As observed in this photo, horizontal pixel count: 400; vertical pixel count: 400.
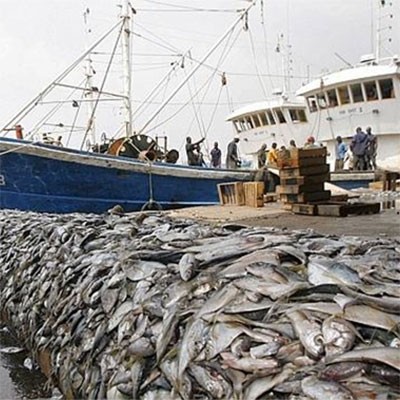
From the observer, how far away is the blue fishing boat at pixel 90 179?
537 inches

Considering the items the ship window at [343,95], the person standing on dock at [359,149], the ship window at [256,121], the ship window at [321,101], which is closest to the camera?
the person standing on dock at [359,149]

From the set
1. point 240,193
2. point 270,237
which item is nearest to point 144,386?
point 270,237

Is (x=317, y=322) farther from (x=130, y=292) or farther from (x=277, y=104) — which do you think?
(x=277, y=104)

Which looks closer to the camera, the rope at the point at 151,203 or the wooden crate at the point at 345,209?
the wooden crate at the point at 345,209

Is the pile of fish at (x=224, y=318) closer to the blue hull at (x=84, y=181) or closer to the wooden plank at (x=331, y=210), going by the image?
the wooden plank at (x=331, y=210)

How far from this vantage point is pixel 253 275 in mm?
3225

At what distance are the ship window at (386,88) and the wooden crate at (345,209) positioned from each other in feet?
42.6

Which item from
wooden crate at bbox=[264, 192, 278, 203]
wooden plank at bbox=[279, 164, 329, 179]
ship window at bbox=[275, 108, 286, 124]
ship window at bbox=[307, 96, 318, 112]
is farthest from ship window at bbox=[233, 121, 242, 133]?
wooden plank at bbox=[279, 164, 329, 179]

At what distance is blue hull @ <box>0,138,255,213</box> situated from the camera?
13.6 m

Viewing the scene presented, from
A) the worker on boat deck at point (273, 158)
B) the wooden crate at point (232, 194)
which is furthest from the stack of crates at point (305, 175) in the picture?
the worker on boat deck at point (273, 158)

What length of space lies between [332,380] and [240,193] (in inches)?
348

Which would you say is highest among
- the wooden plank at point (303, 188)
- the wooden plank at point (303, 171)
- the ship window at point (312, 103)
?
the ship window at point (312, 103)

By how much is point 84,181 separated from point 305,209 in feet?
Result: 23.4

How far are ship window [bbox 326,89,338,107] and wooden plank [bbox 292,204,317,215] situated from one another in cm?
1378
